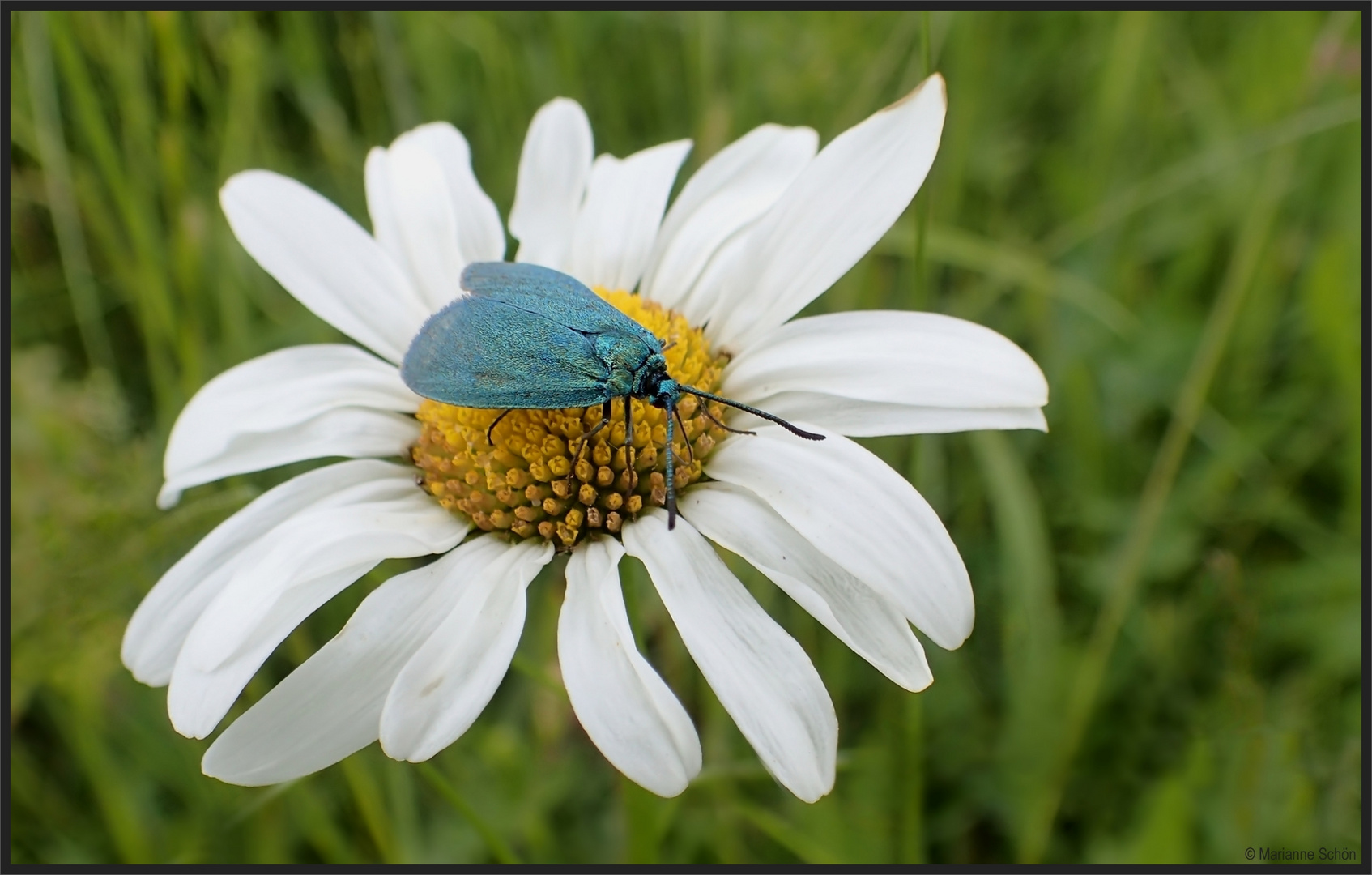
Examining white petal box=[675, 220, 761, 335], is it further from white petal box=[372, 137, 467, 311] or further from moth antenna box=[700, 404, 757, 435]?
white petal box=[372, 137, 467, 311]

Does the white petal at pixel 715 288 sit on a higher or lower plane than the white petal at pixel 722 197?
lower

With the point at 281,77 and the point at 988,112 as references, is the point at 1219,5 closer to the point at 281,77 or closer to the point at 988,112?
the point at 988,112

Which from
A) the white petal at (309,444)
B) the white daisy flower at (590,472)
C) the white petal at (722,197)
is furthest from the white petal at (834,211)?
the white petal at (309,444)

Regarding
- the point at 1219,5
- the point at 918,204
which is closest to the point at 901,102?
the point at 918,204

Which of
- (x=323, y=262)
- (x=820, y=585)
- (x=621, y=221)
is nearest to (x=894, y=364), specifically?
(x=820, y=585)

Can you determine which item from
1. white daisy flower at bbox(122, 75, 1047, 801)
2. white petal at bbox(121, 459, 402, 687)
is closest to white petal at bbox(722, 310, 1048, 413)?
white daisy flower at bbox(122, 75, 1047, 801)

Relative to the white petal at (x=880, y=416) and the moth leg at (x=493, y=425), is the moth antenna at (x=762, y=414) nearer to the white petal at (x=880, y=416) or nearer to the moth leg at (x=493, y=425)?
the white petal at (x=880, y=416)
